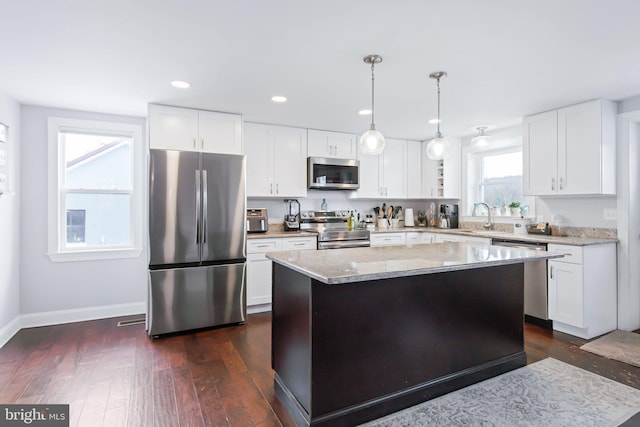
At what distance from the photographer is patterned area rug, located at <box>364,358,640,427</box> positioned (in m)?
2.05

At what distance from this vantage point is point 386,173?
5.30 m

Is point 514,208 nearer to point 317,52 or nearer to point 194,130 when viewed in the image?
point 317,52

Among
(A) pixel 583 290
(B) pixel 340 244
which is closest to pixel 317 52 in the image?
(B) pixel 340 244

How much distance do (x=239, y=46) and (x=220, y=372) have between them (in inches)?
91.9

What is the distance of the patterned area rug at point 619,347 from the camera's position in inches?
113

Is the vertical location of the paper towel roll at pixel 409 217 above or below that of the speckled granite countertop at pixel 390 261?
above

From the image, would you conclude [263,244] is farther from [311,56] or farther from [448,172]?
[448,172]

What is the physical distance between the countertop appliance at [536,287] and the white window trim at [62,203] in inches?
166

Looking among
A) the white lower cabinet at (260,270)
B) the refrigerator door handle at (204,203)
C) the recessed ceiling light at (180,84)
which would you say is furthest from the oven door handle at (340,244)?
the recessed ceiling light at (180,84)

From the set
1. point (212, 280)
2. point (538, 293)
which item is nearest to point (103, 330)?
point (212, 280)

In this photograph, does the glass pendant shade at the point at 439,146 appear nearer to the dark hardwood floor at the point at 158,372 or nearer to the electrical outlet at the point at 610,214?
the dark hardwood floor at the point at 158,372

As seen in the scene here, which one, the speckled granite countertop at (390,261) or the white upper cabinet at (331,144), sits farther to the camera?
the white upper cabinet at (331,144)

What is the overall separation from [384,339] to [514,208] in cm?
333

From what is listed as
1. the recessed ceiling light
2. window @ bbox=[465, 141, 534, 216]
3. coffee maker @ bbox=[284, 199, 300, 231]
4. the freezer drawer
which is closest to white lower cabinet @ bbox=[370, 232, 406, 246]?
coffee maker @ bbox=[284, 199, 300, 231]
